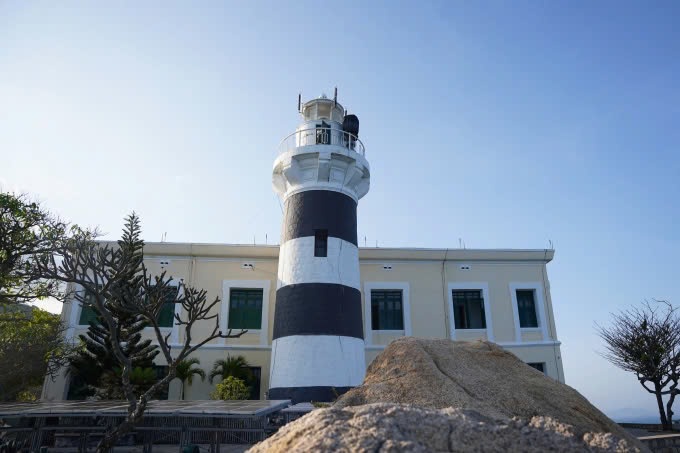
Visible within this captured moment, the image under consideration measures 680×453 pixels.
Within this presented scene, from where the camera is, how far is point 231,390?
17.0 m

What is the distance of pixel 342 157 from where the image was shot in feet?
57.3

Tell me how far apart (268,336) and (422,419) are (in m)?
17.5

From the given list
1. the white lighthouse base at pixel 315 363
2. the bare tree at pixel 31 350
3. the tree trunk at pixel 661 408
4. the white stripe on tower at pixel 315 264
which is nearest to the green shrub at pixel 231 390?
the white lighthouse base at pixel 315 363

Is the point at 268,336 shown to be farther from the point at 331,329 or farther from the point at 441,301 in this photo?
the point at 441,301

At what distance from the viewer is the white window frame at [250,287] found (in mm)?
19578

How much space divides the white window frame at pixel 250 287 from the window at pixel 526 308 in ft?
39.1

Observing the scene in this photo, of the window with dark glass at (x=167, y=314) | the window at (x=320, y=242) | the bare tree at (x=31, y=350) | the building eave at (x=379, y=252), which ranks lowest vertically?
the bare tree at (x=31, y=350)

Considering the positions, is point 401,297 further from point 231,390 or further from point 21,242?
point 21,242

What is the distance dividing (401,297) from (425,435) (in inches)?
745

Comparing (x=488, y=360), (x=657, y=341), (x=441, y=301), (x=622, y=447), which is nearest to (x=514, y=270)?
(x=441, y=301)

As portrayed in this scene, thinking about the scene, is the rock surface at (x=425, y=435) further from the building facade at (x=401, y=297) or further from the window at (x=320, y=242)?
the building facade at (x=401, y=297)

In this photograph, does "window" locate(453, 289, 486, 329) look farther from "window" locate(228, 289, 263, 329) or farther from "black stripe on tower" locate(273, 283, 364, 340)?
"window" locate(228, 289, 263, 329)

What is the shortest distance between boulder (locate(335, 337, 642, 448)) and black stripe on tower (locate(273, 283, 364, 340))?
8.49m

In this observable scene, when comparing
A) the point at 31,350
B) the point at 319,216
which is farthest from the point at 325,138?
the point at 31,350
